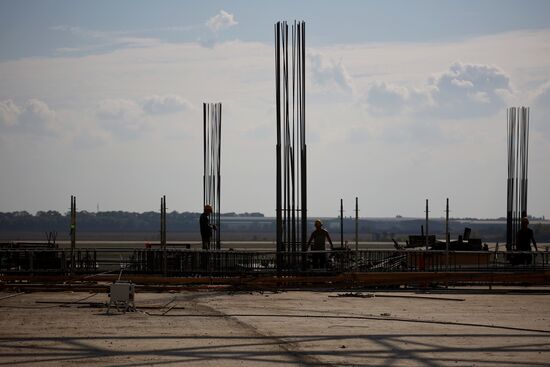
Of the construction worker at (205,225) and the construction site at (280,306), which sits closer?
the construction site at (280,306)

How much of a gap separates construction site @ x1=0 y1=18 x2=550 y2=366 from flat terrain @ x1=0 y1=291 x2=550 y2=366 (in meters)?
0.03

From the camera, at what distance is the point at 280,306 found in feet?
75.9

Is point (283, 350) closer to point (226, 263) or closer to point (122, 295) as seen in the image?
point (122, 295)

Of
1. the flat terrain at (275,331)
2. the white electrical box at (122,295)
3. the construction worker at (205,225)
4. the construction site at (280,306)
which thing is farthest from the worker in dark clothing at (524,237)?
the white electrical box at (122,295)

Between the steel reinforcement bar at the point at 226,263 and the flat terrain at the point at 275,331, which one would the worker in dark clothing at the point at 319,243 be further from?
the flat terrain at the point at 275,331

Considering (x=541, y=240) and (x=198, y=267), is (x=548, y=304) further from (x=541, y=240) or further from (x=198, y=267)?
(x=541, y=240)

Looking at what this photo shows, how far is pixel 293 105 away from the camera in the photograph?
3134cm

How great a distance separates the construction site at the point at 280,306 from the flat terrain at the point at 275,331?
33mm

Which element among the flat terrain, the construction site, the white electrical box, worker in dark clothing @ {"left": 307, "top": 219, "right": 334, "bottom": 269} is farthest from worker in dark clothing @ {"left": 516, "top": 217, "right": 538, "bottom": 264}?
the white electrical box

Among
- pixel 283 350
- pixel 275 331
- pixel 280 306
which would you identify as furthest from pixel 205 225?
pixel 283 350

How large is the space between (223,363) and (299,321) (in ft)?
18.3

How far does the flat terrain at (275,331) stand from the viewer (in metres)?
14.8

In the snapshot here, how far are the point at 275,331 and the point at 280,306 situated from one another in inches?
201

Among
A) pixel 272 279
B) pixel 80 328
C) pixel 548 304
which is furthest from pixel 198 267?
pixel 80 328
